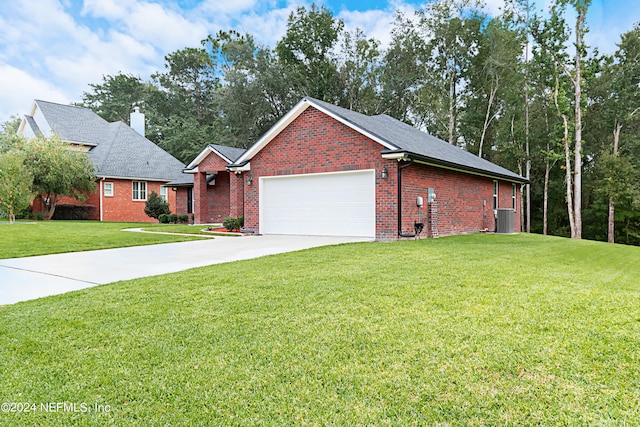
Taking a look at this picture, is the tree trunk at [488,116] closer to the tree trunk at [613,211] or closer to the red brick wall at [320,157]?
the tree trunk at [613,211]

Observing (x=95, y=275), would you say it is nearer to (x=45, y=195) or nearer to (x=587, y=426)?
(x=587, y=426)

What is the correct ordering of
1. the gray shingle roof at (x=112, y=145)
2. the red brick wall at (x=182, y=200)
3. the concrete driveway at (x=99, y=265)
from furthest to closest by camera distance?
1. the gray shingle roof at (x=112, y=145)
2. the red brick wall at (x=182, y=200)
3. the concrete driveway at (x=99, y=265)

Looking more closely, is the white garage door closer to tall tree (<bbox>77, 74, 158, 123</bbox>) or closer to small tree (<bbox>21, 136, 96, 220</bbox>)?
small tree (<bbox>21, 136, 96, 220</bbox>)

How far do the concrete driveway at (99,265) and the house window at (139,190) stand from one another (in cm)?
1695

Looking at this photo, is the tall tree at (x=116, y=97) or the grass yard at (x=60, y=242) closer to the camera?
the grass yard at (x=60, y=242)

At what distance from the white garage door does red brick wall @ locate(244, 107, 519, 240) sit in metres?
0.33

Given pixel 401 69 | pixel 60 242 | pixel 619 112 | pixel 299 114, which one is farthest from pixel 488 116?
pixel 60 242

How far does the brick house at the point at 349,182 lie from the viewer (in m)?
12.0

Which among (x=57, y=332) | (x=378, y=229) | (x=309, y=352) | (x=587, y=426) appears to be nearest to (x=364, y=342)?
(x=309, y=352)

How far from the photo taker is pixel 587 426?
2.18 meters

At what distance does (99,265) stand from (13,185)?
15297mm

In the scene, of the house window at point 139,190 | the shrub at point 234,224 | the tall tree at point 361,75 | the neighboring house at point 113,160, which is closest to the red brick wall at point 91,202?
the neighboring house at point 113,160

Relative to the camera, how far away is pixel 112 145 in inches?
1072

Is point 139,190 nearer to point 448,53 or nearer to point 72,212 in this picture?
point 72,212
